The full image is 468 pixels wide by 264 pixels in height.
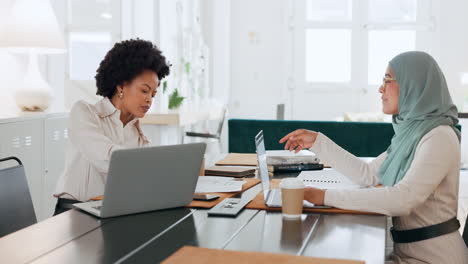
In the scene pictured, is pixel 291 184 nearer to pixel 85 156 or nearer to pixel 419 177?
→ pixel 419 177

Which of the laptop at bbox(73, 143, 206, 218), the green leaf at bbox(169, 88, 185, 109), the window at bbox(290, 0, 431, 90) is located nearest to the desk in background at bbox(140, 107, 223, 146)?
the green leaf at bbox(169, 88, 185, 109)

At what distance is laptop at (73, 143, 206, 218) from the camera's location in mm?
1566

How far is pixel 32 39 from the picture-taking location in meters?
3.44

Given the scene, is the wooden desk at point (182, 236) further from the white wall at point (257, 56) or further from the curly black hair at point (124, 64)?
the white wall at point (257, 56)

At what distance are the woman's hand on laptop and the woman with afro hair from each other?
2.73ft

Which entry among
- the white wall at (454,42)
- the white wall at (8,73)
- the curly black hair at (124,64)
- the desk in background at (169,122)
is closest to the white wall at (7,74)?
the white wall at (8,73)

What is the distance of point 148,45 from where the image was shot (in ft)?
8.43

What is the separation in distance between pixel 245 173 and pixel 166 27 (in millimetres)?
4132

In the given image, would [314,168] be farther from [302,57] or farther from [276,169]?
[302,57]

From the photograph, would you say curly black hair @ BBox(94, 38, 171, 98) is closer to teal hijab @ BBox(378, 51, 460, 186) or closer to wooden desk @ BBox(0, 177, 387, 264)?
wooden desk @ BBox(0, 177, 387, 264)

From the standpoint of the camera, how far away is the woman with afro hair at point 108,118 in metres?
2.22

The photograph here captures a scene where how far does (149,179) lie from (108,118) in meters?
0.86

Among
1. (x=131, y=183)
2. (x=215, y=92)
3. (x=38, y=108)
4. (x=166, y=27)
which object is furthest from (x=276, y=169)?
(x=215, y=92)

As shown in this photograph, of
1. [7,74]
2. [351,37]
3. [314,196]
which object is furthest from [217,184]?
[351,37]
